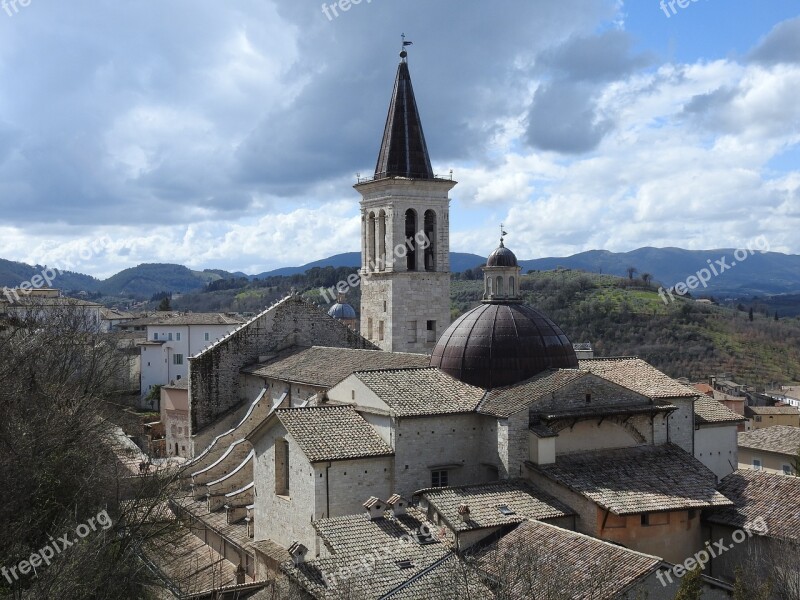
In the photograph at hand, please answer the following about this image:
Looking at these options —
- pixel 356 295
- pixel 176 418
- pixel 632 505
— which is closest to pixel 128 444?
pixel 176 418

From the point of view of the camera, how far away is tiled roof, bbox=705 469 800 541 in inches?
830

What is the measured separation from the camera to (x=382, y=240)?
39.6 meters

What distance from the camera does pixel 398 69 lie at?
133 feet

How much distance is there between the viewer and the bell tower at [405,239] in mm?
38625

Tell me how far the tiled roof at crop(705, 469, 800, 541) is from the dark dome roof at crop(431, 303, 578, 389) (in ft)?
19.4

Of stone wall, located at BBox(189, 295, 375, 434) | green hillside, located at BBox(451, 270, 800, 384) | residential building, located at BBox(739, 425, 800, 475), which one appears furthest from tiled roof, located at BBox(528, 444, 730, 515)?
green hillside, located at BBox(451, 270, 800, 384)

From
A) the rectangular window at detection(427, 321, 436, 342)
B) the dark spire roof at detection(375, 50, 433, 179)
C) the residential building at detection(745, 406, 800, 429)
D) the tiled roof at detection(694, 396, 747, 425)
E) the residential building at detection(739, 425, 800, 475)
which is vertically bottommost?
the residential building at detection(745, 406, 800, 429)

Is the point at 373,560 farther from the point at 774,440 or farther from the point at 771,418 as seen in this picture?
the point at 771,418

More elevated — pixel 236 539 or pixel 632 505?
pixel 632 505

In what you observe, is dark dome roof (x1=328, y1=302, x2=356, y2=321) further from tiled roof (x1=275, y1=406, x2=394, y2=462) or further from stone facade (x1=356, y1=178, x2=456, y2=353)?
tiled roof (x1=275, y1=406, x2=394, y2=462)

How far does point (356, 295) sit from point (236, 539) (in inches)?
3709

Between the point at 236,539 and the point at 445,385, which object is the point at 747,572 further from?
the point at 236,539

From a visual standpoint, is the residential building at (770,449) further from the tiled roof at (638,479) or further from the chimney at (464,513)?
the chimney at (464,513)

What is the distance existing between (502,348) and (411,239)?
1474 cm
